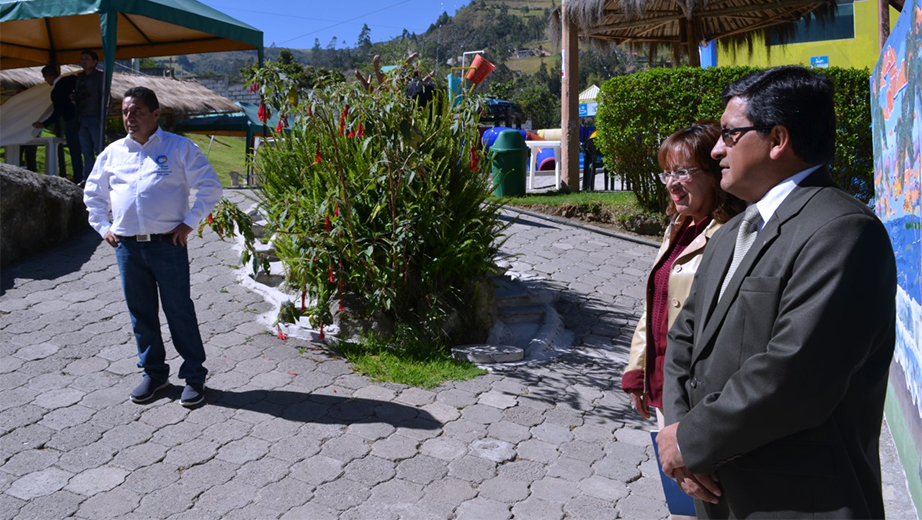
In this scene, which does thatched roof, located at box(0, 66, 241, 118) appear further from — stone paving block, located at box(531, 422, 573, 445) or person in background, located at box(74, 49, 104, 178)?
stone paving block, located at box(531, 422, 573, 445)

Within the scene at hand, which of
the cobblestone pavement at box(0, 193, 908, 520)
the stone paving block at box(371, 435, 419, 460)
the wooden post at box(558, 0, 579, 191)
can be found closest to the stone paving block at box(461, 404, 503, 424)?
the cobblestone pavement at box(0, 193, 908, 520)

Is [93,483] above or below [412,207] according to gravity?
below

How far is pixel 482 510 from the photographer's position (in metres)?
3.99

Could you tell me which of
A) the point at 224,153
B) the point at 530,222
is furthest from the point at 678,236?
the point at 224,153

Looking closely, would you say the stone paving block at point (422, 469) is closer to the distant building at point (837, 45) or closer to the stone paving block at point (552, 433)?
the stone paving block at point (552, 433)

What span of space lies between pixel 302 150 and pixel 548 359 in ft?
8.62

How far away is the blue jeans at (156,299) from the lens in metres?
5.00

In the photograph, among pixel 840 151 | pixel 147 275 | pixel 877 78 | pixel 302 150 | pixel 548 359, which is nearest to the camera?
pixel 147 275

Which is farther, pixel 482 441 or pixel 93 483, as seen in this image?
pixel 482 441

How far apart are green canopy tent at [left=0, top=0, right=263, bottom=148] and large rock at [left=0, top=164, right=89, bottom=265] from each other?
6.28 ft

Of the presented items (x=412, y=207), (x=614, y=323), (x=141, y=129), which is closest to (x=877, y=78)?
(x=614, y=323)

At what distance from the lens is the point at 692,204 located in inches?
122

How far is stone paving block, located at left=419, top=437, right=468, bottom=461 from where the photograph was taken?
4547 mm

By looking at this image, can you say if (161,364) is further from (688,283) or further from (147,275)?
(688,283)
